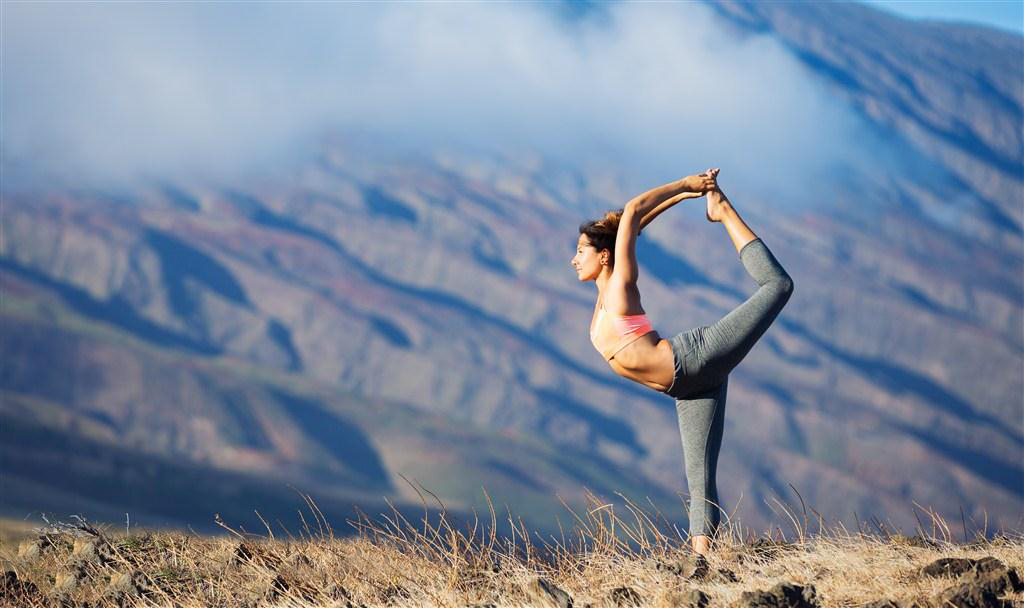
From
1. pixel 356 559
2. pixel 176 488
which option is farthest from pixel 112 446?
pixel 356 559

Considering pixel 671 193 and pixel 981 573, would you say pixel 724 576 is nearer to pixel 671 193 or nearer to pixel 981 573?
pixel 981 573

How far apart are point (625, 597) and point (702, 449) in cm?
154

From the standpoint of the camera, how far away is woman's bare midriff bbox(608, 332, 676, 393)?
815cm

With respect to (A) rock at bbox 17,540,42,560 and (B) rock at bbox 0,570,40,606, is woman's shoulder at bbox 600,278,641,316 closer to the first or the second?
(B) rock at bbox 0,570,40,606

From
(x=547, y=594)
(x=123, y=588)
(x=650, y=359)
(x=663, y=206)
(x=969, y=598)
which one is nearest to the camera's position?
(x=969, y=598)

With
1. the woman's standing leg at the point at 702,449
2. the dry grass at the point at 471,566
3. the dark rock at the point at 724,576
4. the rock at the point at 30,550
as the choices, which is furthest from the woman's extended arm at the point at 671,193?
the rock at the point at 30,550

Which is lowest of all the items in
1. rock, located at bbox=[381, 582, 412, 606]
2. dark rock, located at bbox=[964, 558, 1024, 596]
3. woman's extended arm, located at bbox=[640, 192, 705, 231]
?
rock, located at bbox=[381, 582, 412, 606]

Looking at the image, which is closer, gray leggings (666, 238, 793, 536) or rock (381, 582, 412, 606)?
rock (381, 582, 412, 606)

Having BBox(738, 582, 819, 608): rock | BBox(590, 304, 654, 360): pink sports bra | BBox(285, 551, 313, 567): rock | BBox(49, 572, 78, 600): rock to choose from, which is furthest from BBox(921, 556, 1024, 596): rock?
BBox(49, 572, 78, 600): rock

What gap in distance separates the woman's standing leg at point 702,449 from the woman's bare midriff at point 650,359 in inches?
13.4

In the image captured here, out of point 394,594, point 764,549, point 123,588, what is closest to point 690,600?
point 764,549

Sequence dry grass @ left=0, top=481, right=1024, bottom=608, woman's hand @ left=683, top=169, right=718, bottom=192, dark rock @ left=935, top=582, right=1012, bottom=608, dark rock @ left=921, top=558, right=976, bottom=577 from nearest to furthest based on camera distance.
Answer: dark rock @ left=935, top=582, right=1012, bottom=608
dark rock @ left=921, top=558, right=976, bottom=577
dry grass @ left=0, top=481, right=1024, bottom=608
woman's hand @ left=683, top=169, right=718, bottom=192

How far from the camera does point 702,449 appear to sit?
850 centimetres

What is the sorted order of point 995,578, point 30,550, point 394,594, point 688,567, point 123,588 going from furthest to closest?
point 30,550
point 123,588
point 394,594
point 688,567
point 995,578
